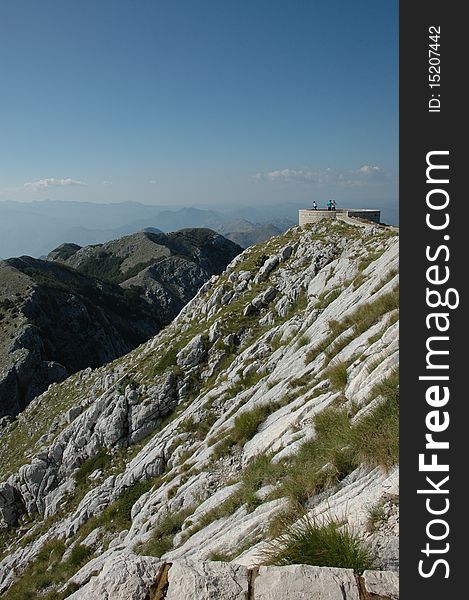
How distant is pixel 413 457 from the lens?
424 cm

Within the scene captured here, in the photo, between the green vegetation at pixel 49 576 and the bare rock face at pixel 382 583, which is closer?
the bare rock face at pixel 382 583

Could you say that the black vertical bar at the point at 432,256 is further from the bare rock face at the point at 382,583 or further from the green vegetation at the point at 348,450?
the green vegetation at the point at 348,450

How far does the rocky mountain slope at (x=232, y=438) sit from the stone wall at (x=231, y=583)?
36 millimetres

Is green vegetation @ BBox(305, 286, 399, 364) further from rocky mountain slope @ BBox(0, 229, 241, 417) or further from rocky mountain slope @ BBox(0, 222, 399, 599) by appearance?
rocky mountain slope @ BBox(0, 229, 241, 417)

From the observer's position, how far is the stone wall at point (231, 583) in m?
3.79

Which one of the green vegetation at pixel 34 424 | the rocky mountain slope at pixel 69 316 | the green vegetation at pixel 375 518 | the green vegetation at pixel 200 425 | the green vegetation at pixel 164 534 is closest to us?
the green vegetation at pixel 375 518

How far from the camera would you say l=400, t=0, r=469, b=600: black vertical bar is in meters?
4.10

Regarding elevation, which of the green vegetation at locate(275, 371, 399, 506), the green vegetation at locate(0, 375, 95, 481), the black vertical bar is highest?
the black vertical bar

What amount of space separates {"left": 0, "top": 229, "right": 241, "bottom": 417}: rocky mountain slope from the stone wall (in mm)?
86107

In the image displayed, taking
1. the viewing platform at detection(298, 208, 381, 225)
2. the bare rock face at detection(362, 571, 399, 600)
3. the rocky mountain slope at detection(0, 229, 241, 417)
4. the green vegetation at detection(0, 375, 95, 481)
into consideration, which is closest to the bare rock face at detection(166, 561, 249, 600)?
the bare rock face at detection(362, 571, 399, 600)

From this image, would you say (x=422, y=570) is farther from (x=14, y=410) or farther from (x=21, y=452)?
(x=14, y=410)

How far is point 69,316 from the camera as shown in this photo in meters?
110

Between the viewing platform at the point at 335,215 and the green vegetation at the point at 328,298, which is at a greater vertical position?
the viewing platform at the point at 335,215

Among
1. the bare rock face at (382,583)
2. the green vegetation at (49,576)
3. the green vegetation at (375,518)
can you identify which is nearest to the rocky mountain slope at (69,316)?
the green vegetation at (49,576)
